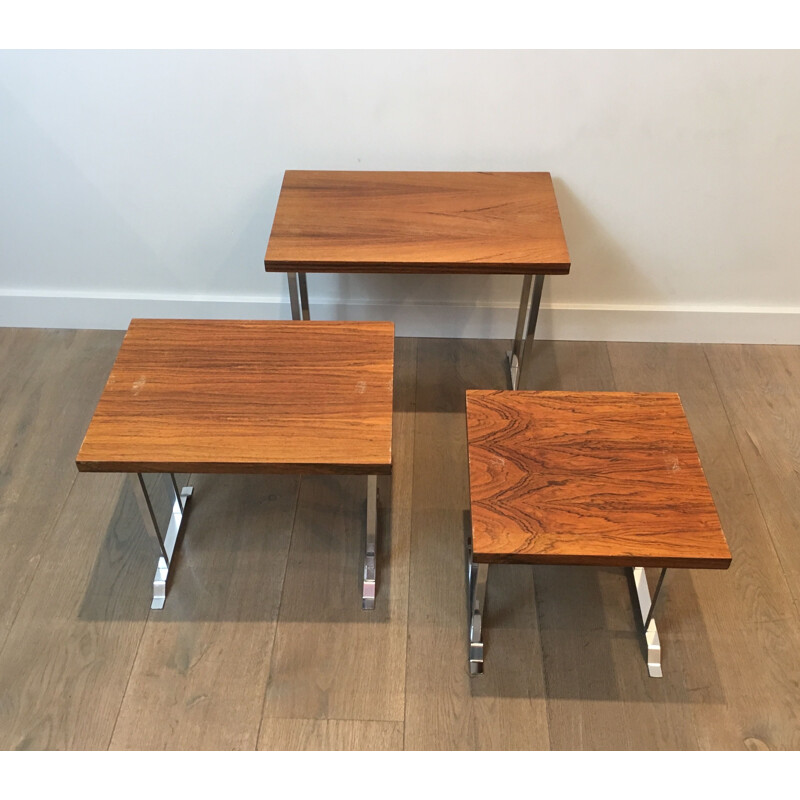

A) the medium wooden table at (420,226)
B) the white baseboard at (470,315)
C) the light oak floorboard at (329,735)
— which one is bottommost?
the light oak floorboard at (329,735)

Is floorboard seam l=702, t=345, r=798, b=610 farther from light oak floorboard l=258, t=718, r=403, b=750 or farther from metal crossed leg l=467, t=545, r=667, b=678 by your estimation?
light oak floorboard l=258, t=718, r=403, b=750

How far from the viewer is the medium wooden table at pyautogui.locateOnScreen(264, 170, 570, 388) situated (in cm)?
179

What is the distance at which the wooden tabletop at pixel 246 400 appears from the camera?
1.46 m

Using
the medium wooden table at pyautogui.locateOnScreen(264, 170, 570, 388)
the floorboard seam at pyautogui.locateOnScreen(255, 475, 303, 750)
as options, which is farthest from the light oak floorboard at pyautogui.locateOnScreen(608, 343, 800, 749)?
the floorboard seam at pyautogui.locateOnScreen(255, 475, 303, 750)

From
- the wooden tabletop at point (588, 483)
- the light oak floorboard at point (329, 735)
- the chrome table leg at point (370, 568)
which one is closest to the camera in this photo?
the wooden tabletop at point (588, 483)

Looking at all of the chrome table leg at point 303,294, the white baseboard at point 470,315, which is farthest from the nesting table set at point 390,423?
the white baseboard at point 470,315

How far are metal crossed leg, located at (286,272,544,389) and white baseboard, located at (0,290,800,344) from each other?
0.14 meters

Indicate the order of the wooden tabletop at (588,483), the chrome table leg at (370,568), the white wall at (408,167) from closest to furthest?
the wooden tabletop at (588,483)
the chrome table leg at (370,568)
the white wall at (408,167)

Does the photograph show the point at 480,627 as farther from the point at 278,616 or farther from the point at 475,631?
the point at 278,616

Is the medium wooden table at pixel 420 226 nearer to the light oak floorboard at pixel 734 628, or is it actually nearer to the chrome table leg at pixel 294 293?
the chrome table leg at pixel 294 293
